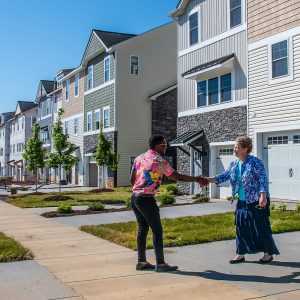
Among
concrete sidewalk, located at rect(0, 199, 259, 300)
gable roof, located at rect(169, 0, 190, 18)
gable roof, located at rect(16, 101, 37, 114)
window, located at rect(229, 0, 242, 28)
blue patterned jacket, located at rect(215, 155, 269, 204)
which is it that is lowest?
concrete sidewalk, located at rect(0, 199, 259, 300)

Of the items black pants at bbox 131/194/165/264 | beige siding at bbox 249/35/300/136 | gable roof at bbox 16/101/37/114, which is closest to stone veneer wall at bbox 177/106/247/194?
beige siding at bbox 249/35/300/136

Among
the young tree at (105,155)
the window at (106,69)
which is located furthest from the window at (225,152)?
the window at (106,69)

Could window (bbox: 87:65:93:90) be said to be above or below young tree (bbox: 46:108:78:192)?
above

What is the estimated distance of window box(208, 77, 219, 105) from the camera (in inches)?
795

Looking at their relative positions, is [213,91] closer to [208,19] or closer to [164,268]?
[208,19]

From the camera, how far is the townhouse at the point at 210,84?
18781mm

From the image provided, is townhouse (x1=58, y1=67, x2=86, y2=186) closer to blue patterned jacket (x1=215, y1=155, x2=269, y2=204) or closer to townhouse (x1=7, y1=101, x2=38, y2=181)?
townhouse (x1=7, y1=101, x2=38, y2=181)

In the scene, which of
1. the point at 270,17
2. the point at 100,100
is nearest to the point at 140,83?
the point at 100,100

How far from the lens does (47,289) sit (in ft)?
18.6

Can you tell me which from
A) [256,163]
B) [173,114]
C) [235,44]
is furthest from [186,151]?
[256,163]

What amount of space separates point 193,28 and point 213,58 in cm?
233

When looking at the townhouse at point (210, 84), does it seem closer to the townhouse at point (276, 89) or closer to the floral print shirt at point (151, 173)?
the townhouse at point (276, 89)

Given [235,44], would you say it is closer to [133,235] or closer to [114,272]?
[133,235]

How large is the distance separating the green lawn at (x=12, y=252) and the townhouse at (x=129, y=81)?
21.2 meters
